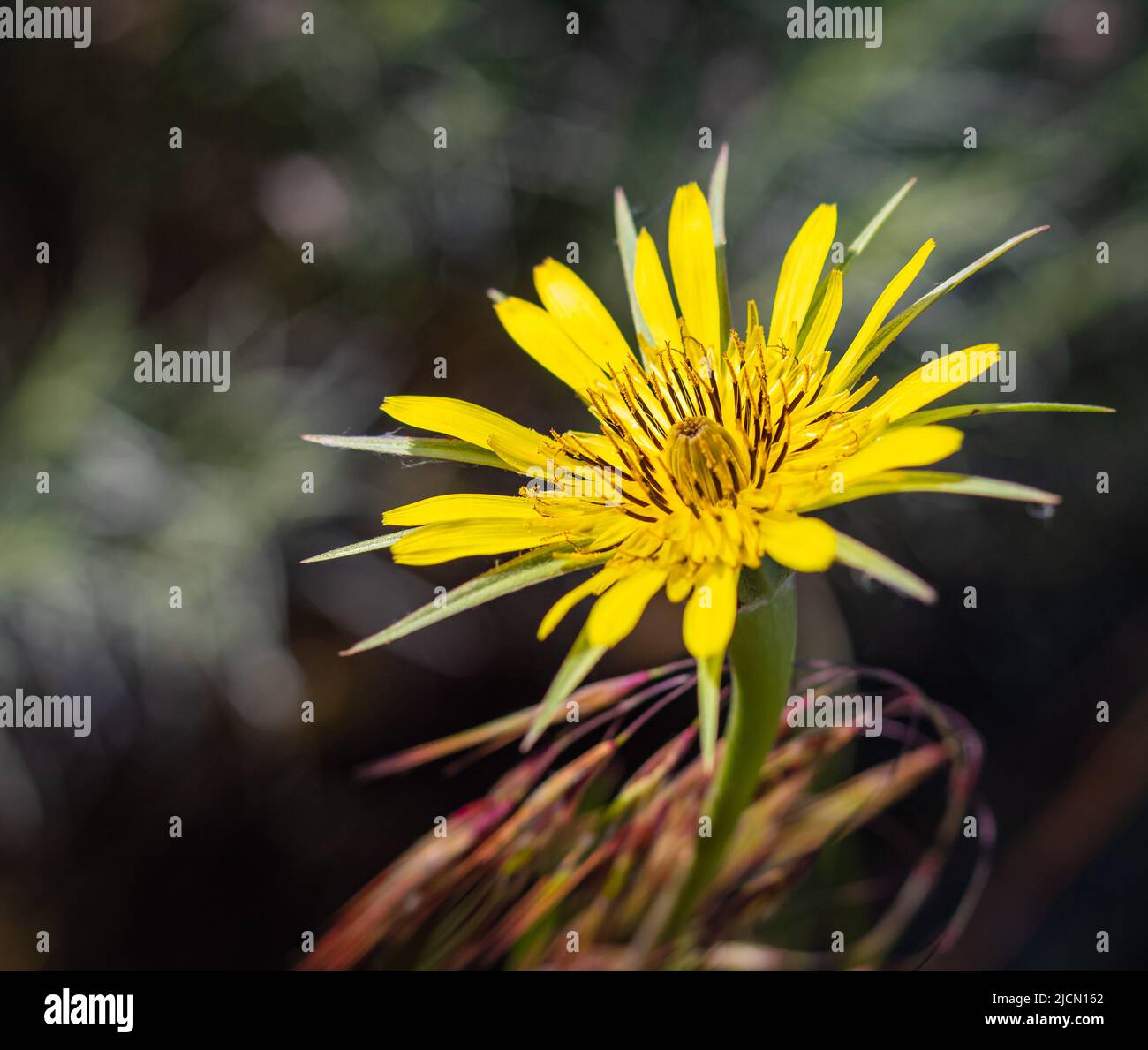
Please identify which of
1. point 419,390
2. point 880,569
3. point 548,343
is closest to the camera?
point 880,569

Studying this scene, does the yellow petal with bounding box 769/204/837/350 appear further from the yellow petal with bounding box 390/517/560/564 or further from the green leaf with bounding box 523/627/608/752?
the green leaf with bounding box 523/627/608/752

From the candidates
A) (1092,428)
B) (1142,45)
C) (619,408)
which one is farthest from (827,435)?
(1142,45)

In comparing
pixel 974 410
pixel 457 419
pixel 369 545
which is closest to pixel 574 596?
pixel 369 545

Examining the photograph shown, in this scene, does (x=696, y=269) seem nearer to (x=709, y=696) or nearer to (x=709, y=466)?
(x=709, y=466)

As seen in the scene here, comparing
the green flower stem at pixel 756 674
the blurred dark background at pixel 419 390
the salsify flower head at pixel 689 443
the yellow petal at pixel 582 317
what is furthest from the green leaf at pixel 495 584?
the blurred dark background at pixel 419 390

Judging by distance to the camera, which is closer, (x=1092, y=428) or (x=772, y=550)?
(x=772, y=550)

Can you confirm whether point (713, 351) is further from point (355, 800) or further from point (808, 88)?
point (355, 800)

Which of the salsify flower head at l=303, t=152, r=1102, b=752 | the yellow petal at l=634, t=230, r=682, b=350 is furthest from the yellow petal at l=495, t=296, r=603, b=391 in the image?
the yellow petal at l=634, t=230, r=682, b=350

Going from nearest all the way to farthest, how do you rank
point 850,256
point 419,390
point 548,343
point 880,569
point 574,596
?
1. point 880,569
2. point 574,596
3. point 850,256
4. point 548,343
5. point 419,390
